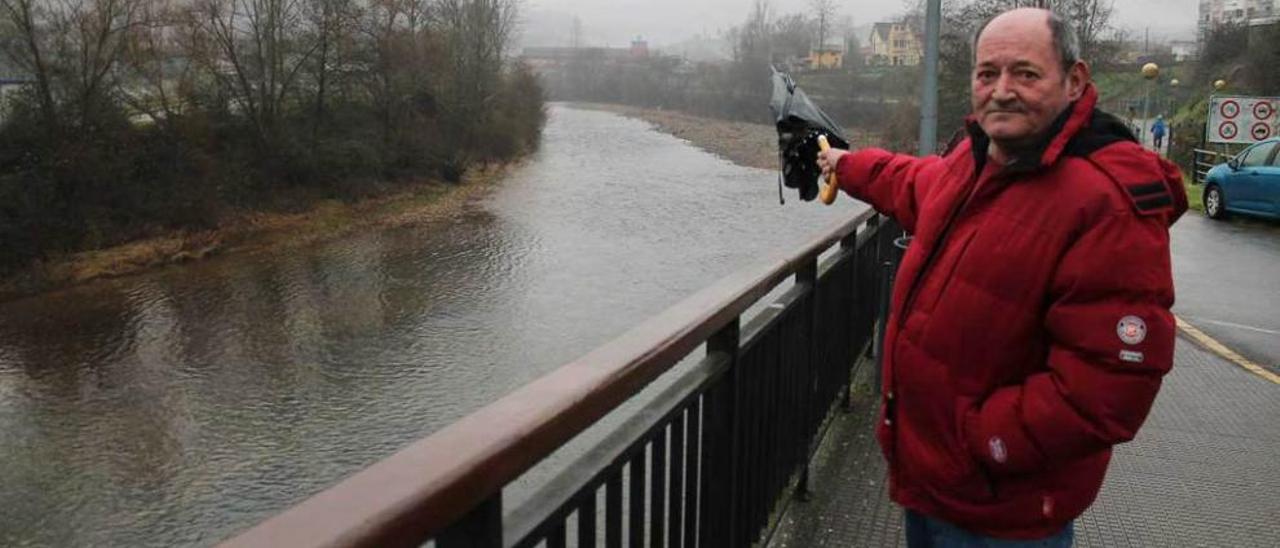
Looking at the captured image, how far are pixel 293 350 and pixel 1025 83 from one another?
15.7 metres

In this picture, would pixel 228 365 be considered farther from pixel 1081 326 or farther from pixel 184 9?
pixel 184 9

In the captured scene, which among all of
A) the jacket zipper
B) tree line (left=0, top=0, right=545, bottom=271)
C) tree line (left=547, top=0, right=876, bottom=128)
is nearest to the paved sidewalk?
the jacket zipper

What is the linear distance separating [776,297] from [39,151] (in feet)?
78.1

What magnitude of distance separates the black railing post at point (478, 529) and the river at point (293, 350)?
9.30 feet

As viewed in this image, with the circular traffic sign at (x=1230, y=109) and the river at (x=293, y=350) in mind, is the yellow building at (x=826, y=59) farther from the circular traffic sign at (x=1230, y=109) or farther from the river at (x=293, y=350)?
the circular traffic sign at (x=1230, y=109)

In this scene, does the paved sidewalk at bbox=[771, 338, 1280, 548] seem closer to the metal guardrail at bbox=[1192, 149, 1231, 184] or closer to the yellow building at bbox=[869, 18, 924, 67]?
the metal guardrail at bbox=[1192, 149, 1231, 184]

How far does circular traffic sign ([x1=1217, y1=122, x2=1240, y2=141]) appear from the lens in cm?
2138

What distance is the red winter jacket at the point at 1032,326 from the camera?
5.37ft

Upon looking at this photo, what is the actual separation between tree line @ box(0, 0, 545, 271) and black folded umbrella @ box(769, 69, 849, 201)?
2214cm

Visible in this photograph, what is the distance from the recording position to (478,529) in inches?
53.3

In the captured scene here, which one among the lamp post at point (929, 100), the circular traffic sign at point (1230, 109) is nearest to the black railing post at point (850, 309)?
the lamp post at point (929, 100)

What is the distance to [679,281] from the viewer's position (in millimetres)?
19875

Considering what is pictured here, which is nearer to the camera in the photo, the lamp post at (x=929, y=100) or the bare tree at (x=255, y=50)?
the lamp post at (x=929, y=100)

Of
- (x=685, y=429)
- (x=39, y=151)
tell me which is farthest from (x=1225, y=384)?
(x=39, y=151)
